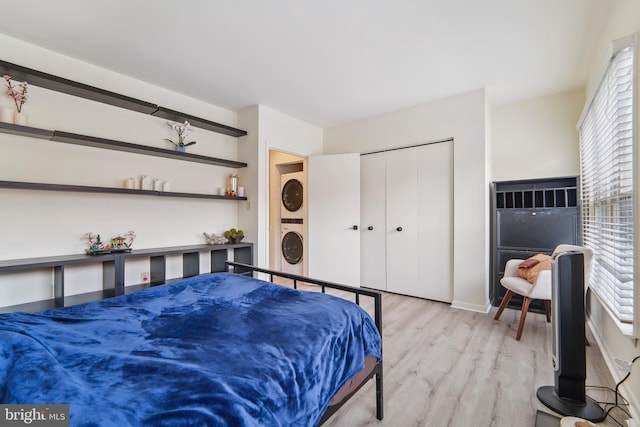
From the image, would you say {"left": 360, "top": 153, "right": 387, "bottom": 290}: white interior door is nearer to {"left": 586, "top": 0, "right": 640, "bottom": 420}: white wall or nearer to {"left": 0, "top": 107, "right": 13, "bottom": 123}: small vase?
{"left": 586, "top": 0, "right": 640, "bottom": 420}: white wall

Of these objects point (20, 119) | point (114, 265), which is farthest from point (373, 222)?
point (20, 119)

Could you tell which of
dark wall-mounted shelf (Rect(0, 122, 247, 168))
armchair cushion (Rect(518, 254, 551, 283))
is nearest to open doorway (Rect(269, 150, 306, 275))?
dark wall-mounted shelf (Rect(0, 122, 247, 168))

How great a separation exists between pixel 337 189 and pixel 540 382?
9.50ft

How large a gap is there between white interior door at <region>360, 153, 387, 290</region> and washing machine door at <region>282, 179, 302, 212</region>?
3.39 feet

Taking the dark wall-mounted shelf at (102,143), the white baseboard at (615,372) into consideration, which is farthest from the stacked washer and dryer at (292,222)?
the white baseboard at (615,372)

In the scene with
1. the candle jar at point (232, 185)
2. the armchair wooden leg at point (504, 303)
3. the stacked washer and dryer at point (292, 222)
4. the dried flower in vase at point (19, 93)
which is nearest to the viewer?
the dried flower in vase at point (19, 93)

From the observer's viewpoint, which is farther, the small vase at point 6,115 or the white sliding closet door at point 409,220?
the white sliding closet door at point 409,220

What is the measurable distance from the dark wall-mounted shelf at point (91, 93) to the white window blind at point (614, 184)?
3407 millimetres

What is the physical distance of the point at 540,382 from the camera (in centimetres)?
181

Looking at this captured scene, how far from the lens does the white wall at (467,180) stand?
3088 mm

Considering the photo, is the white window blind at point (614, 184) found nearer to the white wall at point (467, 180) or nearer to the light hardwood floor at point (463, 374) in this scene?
the light hardwood floor at point (463, 374)

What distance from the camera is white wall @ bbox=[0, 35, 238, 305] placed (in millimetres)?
2154

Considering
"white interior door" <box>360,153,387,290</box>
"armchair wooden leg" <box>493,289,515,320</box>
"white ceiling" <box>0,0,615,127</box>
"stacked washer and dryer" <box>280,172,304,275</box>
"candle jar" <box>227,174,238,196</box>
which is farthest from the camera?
"stacked washer and dryer" <box>280,172,304,275</box>

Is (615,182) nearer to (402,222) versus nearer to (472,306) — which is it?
(472,306)
